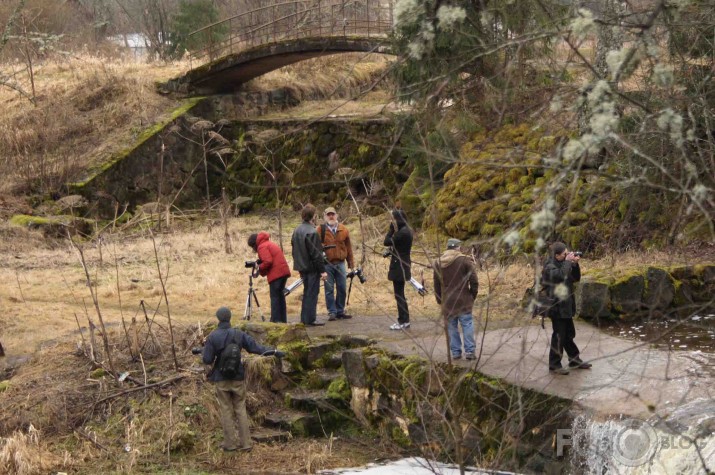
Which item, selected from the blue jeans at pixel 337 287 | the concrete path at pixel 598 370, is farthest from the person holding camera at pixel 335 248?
the concrete path at pixel 598 370

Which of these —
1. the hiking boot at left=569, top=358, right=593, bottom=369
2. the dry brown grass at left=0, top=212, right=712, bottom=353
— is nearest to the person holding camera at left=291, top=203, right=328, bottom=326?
the dry brown grass at left=0, top=212, right=712, bottom=353

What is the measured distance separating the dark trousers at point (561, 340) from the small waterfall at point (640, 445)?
1078 mm

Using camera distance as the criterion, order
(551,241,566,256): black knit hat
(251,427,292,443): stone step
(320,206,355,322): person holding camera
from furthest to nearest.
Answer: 1. (320,206,355,322): person holding camera
2. (251,427,292,443): stone step
3. (551,241,566,256): black knit hat

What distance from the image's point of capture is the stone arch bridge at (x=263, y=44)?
28953 millimetres

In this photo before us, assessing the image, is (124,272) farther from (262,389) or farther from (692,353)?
(692,353)

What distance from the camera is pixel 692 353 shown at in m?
12.0

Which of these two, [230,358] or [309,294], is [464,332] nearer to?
[230,358]

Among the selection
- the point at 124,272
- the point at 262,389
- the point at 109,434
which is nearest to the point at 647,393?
the point at 262,389

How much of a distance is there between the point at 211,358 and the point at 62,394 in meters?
2.75

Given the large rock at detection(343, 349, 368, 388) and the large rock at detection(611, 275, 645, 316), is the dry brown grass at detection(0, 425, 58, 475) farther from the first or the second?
the large rock at detection(611, 275, 645, 316)

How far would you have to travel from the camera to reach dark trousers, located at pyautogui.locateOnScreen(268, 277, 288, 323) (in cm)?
1486

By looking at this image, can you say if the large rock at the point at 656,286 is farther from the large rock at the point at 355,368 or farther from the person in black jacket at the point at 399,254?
the large rock at the point at 355,368

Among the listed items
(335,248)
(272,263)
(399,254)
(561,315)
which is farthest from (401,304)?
(561,315)

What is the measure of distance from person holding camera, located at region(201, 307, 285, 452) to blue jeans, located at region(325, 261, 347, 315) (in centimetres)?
262
